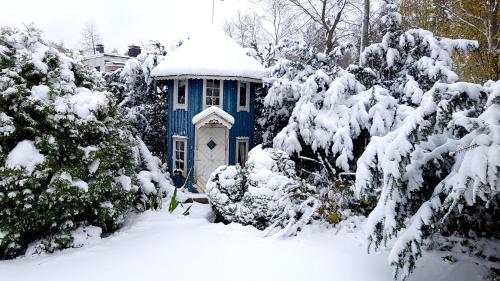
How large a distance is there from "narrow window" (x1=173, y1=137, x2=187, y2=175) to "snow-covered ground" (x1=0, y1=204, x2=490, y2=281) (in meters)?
5.08

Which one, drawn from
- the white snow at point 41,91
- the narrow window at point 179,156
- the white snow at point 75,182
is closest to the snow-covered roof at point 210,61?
the narrow window at point 179,156

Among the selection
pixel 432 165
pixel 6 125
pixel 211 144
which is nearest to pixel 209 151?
pixel 211 144

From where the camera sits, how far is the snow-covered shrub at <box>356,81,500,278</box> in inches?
171

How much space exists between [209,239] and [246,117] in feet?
21.6

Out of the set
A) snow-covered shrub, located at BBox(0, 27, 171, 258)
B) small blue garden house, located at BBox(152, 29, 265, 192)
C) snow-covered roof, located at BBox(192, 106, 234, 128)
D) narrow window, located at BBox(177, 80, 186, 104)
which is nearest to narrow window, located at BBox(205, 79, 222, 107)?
small blue garden house, located at BBox(152, 29, 265, 192)

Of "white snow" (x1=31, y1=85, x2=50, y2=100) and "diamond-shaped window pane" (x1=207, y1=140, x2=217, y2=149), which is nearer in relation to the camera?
"white snow" (x1=31, y1=85, x2=50, y2=100)

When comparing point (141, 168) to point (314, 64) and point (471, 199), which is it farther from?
point (471, 199)

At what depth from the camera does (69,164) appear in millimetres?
7047

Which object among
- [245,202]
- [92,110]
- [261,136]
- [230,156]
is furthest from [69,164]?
[261,136]

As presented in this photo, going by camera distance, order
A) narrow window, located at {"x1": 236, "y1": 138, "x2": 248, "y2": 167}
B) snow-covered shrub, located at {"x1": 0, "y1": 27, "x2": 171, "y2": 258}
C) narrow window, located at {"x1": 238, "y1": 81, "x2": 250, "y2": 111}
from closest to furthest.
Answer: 1. snow-covered shrub, located at {"x1": 0, "y1": 27, "x2": 171, "y2": 258}
2. narrow window, located at {"x1": 238, "y1": 81, "x2": 250, "y2": 111}
3. narrow window, located at {"x1": 236, "y1": 138, "x2": 248, "y2": 167}

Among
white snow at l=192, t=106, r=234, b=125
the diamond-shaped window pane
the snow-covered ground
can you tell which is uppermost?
white snow at l=192, t=106, r=234, b=125

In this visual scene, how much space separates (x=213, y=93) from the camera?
12.7m

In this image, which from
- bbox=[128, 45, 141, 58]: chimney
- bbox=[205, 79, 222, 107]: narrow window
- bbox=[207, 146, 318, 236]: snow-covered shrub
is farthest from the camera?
bbox=[128, 45, 141, 58]: chimney

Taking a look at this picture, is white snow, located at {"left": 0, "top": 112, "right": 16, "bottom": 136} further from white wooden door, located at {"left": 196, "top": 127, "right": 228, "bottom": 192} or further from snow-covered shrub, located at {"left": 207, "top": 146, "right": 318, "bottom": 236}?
white wooden door, located at {"left": 196, "top": 127, "right": 228, "bottom": 192}
